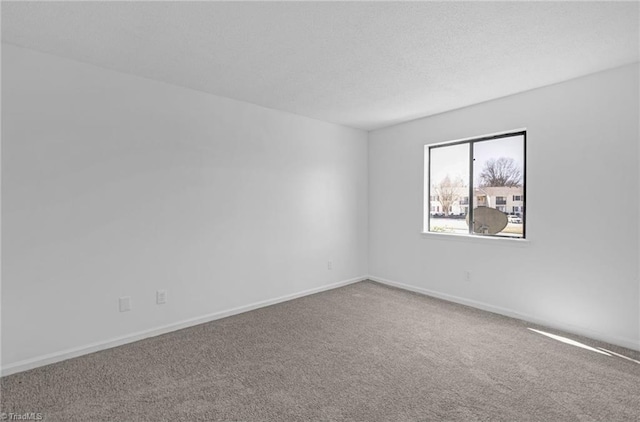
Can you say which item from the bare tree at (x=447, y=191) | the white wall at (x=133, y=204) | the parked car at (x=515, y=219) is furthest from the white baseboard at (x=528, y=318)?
the white wall at (x=133, y=204)

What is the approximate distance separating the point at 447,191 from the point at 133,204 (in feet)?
12.1

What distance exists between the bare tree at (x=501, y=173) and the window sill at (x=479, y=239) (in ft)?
2.06

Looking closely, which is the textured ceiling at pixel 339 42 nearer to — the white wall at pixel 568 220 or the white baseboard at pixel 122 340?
the white wall at pixel 568 220

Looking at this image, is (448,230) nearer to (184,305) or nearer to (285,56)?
(285,56)

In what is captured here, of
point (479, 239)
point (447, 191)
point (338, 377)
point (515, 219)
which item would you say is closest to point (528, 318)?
point (479, 239)

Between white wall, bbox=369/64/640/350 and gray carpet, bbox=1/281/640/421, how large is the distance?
378mm

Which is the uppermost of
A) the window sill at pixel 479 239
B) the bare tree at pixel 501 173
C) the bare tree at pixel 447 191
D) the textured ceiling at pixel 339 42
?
the textured ceiling at pixel 339 42

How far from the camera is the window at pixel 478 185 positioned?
3559 mm

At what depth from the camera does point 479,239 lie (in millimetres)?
3756

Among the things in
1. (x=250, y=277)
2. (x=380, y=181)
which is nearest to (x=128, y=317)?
(x=250, y=277)

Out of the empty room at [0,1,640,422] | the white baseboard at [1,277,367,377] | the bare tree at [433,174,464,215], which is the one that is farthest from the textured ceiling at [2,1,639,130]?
the white baseboard at [1,277,367,377]

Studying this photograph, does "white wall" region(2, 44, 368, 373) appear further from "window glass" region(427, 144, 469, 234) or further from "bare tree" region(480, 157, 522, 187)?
"bare tree" region(480, 157, 522, 187)

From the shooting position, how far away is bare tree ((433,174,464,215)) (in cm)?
417

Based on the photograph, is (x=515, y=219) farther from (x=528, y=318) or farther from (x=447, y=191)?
(x=528, y=318)
